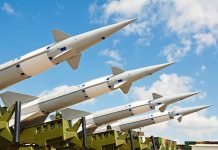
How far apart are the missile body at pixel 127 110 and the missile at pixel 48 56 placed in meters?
7.92

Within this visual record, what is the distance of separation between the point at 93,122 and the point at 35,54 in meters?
8.52

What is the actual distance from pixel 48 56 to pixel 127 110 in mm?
9320

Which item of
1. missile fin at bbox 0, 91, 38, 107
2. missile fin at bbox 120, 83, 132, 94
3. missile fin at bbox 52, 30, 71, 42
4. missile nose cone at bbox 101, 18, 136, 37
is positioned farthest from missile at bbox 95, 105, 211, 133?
missile nose cone at bbox 101, 18, 136, 37

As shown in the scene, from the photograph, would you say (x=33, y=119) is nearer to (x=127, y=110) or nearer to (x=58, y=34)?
(x=58, y=34)

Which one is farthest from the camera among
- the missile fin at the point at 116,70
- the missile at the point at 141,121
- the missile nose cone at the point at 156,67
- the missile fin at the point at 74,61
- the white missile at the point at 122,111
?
the missile at the point at 141,121

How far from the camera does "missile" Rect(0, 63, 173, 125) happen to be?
1880 cm

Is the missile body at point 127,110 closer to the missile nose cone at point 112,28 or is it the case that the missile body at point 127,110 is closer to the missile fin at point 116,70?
the missile fin at point 116,70

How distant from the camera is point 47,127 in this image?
1631 centimetres

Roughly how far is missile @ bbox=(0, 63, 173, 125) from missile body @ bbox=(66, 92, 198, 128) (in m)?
3.20

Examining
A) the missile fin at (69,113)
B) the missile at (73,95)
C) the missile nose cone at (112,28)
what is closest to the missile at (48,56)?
the missile nose cone at (112,28)

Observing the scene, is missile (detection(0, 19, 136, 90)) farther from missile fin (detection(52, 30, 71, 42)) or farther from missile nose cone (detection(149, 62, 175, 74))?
missile nose cone (detection(149, 62, 175, 74))

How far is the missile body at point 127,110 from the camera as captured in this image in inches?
920

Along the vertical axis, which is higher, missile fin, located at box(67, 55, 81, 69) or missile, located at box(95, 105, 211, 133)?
missile fin, located at box(67, 55, 81, 69)

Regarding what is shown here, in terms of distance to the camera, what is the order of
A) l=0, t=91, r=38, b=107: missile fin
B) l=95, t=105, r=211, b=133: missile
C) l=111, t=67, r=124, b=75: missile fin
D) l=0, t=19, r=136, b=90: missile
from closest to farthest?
l=0, t=19, r=136, b=90: missile
l=0, t=91, r=38, b=107: missile fin
l=111, t=67, r=124, b=75: missile fin
l=95, t=105, r=211, b=133: missile
